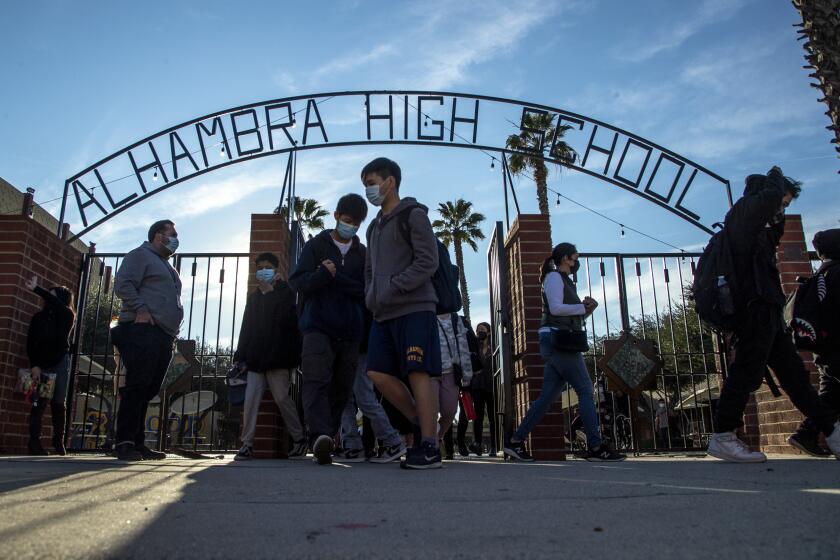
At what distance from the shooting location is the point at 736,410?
4352 mm

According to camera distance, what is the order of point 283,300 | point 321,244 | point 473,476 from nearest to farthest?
point 473,476
point 321,244
point 283,300

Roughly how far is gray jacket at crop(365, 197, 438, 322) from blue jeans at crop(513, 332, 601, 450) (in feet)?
6.14

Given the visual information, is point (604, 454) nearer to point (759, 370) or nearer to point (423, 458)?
point (759, 370)

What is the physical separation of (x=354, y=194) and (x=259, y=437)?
2.63 m

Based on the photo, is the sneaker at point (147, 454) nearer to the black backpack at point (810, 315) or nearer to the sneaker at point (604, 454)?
the sneaker at point (604, 454)

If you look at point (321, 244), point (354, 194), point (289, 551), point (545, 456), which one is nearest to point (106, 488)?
point (289, 551)

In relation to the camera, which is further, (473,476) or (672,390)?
(672,390)

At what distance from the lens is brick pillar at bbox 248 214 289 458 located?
6.32 m

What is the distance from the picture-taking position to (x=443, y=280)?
4.32 metres

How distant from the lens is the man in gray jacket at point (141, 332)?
4.87 m

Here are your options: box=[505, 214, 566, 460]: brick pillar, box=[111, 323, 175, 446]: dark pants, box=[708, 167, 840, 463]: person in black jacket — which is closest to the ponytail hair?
box=[505, 214, 566, 460]: brick pillar

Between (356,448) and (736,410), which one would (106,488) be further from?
(736,410)

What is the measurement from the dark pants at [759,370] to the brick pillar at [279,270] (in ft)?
13.0

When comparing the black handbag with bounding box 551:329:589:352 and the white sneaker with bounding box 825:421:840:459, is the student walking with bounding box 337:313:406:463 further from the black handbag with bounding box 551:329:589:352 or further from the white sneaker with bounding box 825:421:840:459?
the white sneaker with bounding box 825:421:840:459
